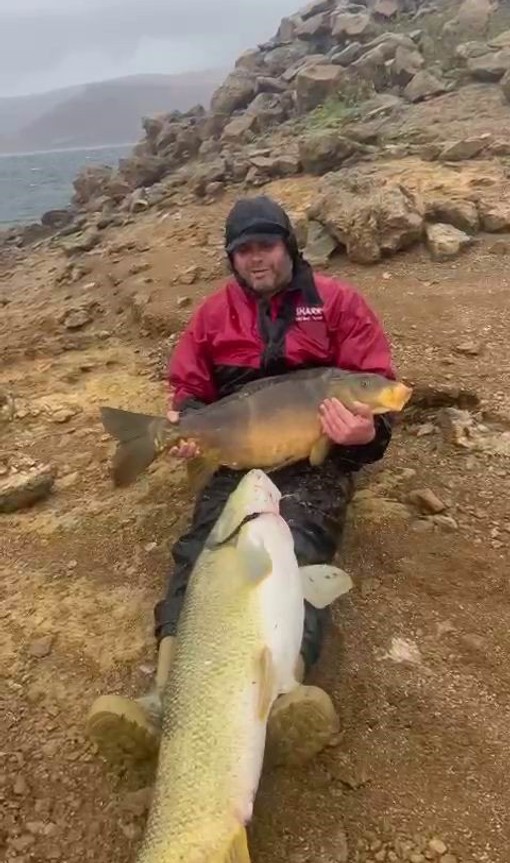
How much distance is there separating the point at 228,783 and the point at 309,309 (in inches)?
90.1

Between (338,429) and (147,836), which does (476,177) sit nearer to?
(338,429)

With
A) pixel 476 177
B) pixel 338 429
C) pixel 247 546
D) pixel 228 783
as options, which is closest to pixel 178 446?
pixel 338 429

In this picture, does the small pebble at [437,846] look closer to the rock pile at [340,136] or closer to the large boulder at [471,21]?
the rock pile at [340,136]

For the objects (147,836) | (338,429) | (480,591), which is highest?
(338,429)

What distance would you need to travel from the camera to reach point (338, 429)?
11.0 feet

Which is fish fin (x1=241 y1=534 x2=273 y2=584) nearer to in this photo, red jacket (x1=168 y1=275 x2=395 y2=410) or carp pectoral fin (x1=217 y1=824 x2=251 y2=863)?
carp pectoral fin (x1=217 y1=824 x2=251 y2=863)

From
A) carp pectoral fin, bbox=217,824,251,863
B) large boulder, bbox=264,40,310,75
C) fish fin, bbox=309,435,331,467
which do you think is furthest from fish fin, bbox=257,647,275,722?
large boulder, bbox=264,40,310,75

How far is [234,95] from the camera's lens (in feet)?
65.7

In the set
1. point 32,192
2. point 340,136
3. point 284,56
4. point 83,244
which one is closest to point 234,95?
point 284,56

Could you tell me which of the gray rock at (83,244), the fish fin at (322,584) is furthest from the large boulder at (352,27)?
the fish fin at (322,584)

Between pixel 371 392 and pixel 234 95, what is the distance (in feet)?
60.4

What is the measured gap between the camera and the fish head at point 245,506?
2697 millimetres

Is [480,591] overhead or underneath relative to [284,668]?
underneath

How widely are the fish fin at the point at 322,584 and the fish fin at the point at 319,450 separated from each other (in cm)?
55
